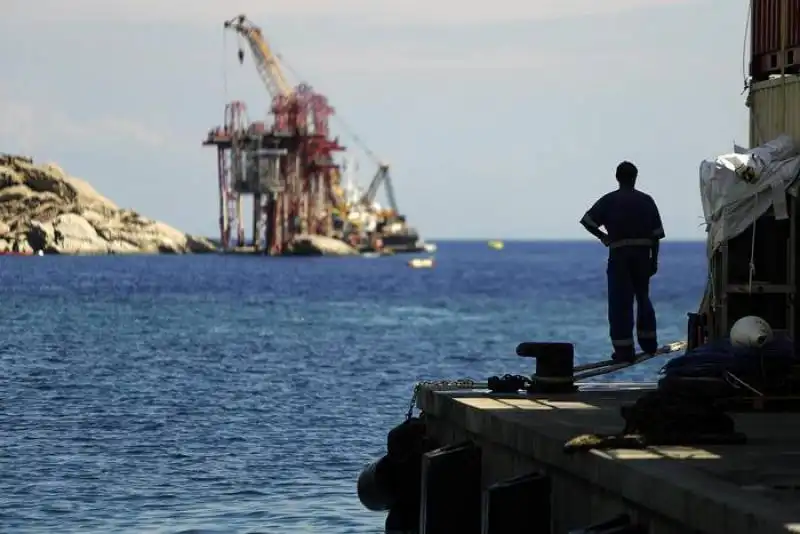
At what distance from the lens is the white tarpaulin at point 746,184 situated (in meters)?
17.9

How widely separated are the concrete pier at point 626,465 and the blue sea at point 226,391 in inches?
131

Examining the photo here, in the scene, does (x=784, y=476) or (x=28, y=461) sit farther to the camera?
(x=28, y=461)

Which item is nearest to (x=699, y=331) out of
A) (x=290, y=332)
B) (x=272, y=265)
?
(x=290, y=332)

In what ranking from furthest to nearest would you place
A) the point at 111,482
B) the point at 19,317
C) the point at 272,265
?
the point at 272,265 → the point at 19,317 → the point at 111,482

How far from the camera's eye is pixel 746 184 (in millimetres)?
18109

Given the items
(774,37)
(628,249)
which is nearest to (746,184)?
(628,249)

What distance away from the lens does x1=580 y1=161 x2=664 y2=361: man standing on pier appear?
19484mm

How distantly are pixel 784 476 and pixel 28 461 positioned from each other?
15283 millimetres

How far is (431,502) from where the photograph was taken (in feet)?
53.8

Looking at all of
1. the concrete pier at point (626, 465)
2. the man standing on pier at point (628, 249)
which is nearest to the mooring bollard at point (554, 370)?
the concrete pier at point (626, 465)

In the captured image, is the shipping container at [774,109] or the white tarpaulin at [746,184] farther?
the shipping container at [774,109]

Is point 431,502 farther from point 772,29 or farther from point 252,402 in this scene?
point 252,402

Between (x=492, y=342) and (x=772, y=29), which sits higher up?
(x=772, y=29)

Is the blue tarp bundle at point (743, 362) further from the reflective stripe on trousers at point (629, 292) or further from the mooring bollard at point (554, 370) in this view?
the reflective stripe on trousers at point (629, 292)
